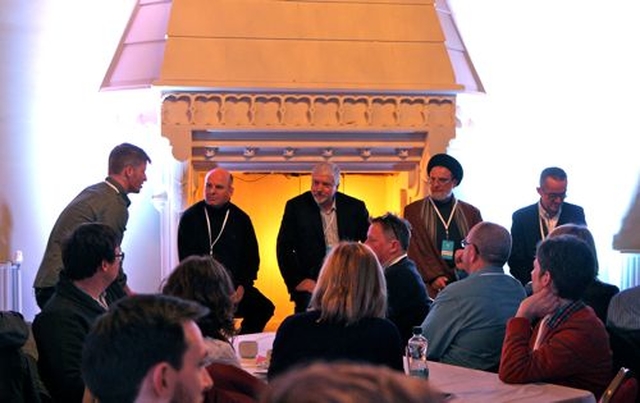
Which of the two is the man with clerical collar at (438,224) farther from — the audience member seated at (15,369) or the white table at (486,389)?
the audience member seated at (15,369)

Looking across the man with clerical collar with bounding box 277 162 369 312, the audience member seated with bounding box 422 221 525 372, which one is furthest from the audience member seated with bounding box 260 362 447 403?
the man with clerical collar with bounding box 277 162 369 312

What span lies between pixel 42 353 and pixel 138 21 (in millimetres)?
4037

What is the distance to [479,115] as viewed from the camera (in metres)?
8.24

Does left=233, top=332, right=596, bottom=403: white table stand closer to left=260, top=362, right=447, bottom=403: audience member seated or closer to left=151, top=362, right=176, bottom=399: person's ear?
left=151, top=362, right=176, bottom=399: person's ear

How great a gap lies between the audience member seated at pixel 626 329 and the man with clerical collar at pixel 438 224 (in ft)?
6.83

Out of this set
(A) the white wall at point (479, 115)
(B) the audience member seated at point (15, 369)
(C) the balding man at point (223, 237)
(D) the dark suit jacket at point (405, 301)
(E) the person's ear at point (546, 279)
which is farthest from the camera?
(A) the white wall at point (479, 115)

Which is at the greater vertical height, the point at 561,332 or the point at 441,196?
the point at 441,196

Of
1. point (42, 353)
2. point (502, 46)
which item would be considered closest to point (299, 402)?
point (42, 353)

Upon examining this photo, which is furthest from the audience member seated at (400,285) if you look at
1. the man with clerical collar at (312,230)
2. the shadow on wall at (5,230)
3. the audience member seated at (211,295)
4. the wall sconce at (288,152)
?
the shadow on wall at (5,230)

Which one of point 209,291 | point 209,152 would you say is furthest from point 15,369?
point 209,152

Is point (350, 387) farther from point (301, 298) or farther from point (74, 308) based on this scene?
point (301, 298)

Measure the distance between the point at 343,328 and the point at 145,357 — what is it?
1557mm

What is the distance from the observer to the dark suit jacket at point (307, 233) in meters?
6.68

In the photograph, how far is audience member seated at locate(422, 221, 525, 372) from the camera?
4465 millimetres
